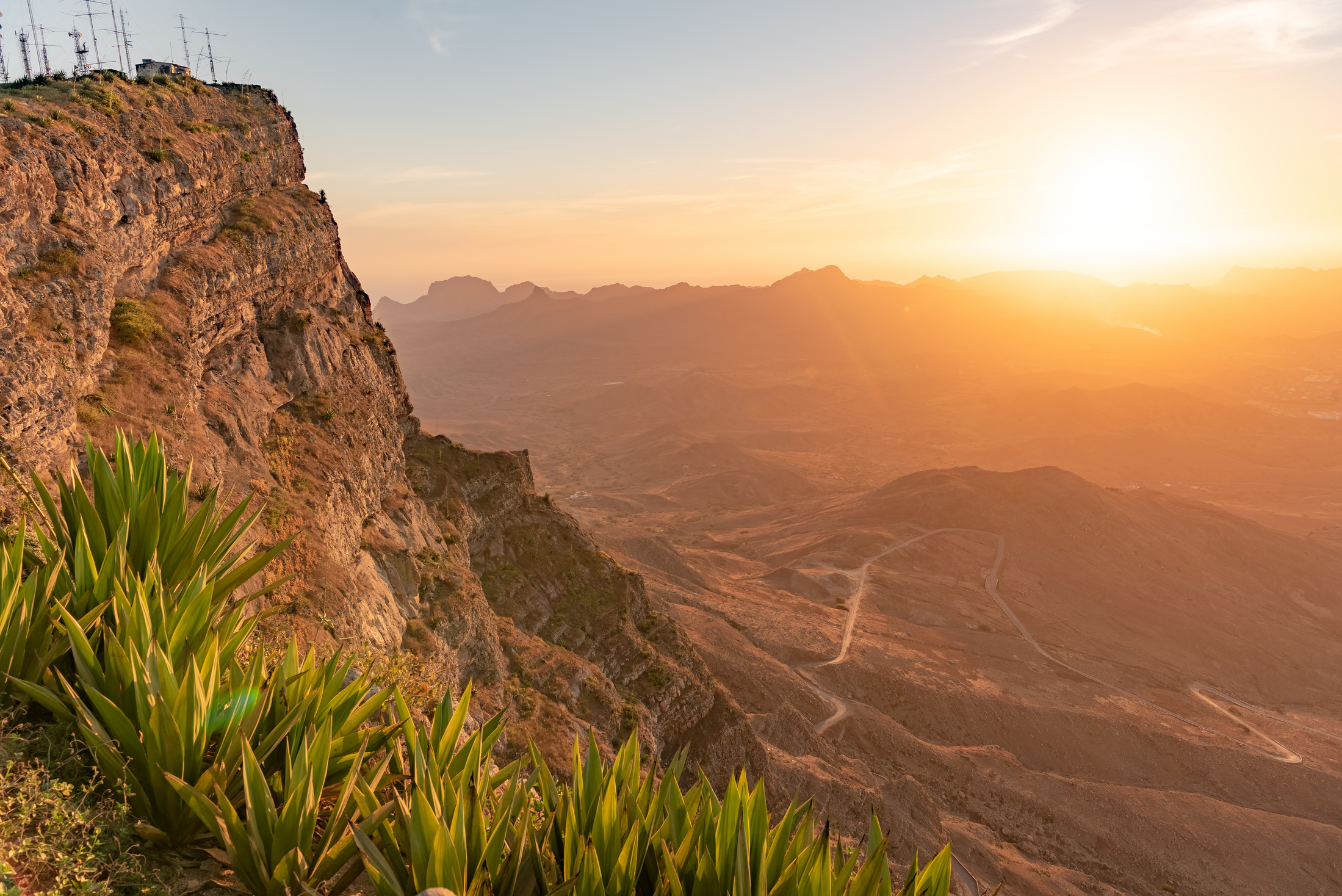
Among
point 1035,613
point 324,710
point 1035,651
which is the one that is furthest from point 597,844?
point 1035,613

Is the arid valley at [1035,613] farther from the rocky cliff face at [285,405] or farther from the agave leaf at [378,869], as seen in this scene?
the agave leaf at [378,869]

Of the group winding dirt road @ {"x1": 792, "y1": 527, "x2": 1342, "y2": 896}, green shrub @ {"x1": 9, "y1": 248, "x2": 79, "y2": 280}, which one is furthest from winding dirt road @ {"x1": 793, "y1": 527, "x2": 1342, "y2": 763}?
green shrub @ {"x1": 9, "y1": 248, "x2": 79, "y2": 280}

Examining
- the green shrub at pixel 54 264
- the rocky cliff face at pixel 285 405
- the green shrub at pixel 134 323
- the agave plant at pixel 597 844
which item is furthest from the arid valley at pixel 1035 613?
the agave plant at pixel 597 844

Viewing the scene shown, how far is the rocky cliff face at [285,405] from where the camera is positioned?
444 inches

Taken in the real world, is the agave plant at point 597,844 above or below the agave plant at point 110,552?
below

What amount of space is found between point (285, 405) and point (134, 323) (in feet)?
16.9

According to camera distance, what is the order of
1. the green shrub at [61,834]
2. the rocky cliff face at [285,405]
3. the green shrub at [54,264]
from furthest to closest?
the rocky cliff face at [285,405] → the green shrub at [54,264] → the green shrub at [61,834]

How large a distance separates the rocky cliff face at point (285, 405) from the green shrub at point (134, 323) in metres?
0.04

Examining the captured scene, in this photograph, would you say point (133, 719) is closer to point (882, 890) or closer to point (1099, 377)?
point (882, 890)

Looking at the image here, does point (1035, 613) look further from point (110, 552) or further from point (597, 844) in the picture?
point (110, 552)

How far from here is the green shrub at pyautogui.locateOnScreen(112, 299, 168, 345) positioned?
13008 mm

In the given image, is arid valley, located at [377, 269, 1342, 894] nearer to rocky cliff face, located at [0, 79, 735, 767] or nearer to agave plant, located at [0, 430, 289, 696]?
rocky cliff face, located at [0, 79, 735, 767]

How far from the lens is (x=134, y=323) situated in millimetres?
13078

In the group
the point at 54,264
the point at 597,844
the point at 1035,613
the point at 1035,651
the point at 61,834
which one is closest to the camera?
the point at 61,834
